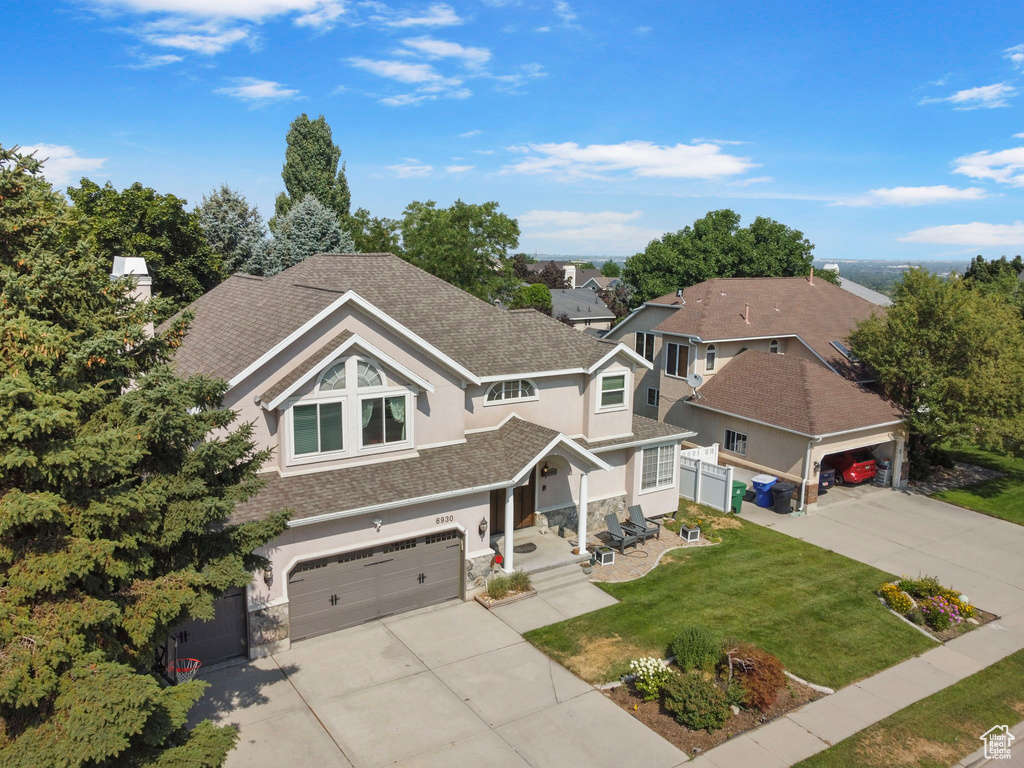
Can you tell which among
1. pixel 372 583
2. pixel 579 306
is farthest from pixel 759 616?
pixel 579 306

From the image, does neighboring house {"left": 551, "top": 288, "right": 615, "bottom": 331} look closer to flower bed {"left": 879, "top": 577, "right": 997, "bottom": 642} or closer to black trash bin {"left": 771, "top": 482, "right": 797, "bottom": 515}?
black trash bin {"left": 771, "top": 482, "right": 797, "bottom": 515}

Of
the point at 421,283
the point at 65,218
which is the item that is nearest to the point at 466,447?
the point at 421,283

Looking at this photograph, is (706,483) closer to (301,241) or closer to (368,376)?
(368,376)

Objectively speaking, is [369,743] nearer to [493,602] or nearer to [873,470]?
[493,602]

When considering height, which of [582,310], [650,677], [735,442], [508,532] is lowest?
[650,677]

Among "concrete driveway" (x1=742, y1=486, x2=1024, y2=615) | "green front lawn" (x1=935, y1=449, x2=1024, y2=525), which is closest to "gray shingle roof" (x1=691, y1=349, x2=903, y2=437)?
"concrete driveway" (x1=742, y1=486, x2=1024, y2=615)

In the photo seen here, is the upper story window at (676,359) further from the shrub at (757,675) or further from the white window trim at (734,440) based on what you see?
the shrub at (757,675)
